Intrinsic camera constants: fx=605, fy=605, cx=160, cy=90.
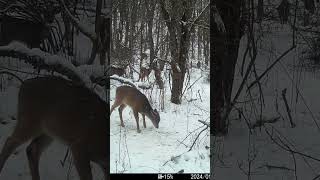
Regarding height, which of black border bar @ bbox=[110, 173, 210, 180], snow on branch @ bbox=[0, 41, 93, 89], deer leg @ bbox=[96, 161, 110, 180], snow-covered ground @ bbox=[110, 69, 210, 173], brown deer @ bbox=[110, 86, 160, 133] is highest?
snow on branch @ bbox=[0, 41, 93, 89]

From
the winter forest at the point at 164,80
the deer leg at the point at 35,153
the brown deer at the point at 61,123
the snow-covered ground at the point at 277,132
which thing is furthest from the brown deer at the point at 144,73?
the deer leg at the point at 35,153

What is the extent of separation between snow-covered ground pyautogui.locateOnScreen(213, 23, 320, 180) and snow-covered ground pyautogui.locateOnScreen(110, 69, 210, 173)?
14 centimetres

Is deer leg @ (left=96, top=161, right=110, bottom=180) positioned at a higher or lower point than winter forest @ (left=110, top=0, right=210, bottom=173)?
lower

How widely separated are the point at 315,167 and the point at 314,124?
233 mm

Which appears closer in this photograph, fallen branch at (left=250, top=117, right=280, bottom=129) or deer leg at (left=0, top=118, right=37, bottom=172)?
deer leg at (left=0, top=118, right=37, bottom=172)

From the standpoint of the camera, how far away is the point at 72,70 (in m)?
3.22

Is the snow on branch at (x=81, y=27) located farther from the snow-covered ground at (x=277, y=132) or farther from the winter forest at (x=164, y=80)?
the snow-covered ground at (x=277, y=132)

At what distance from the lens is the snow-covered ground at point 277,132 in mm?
3244

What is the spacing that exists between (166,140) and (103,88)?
44 cm

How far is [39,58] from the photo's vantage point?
3203 millimetres

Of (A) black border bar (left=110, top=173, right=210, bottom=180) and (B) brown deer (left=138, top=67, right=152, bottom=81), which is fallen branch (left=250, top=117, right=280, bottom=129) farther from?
(B) brown deer (left=138, top=67, right=152, bottom=81)

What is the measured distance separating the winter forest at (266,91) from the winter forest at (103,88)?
0.35ft

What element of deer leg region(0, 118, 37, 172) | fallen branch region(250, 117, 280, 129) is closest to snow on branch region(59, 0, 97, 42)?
deer leg region(0, 118, 37, 172)

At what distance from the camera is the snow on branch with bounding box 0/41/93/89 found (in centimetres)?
319
